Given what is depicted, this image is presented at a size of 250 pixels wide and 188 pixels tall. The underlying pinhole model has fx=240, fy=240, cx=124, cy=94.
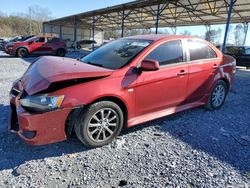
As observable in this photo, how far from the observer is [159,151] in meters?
3.45

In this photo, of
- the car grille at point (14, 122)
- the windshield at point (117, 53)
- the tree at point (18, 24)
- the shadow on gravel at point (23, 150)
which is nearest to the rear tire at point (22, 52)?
the windshield at point (117, 53)

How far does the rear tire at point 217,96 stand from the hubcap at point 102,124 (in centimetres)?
253

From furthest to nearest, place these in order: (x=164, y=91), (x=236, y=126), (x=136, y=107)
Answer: (x=236, y=126), (x=164, y=91), (x=136, y=107)

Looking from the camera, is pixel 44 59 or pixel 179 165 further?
pixel 44 59

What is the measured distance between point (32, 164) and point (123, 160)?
1158 millimetres

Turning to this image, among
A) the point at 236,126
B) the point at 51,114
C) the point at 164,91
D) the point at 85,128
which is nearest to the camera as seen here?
the point at 51,114

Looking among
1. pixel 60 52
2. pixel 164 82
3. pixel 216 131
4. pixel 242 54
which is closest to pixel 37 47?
pixel 60 52

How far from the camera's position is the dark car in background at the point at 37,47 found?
53.7 ft

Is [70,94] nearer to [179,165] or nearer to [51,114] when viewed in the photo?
[51,114]

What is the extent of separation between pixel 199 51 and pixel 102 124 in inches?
100

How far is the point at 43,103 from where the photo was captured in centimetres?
299

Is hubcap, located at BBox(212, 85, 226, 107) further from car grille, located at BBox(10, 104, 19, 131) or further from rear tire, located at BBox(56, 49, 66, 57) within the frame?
rear tire, located at BBox(56, 49, 66, 57)

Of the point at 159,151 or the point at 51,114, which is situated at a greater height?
the point at 51,114

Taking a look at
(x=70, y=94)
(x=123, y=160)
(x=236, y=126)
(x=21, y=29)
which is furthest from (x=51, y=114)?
(x=21, y=29)
